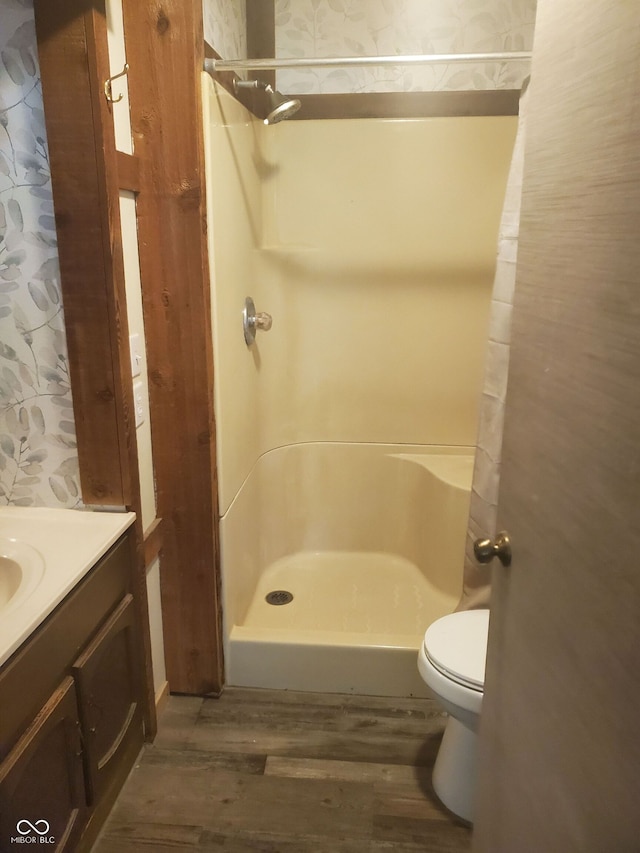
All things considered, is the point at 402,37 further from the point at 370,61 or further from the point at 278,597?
the point at 278,597

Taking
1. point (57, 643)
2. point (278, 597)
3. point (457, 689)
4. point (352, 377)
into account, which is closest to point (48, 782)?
point (57, 643)

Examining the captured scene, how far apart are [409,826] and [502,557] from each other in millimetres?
970

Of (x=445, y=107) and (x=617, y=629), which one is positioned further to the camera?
(x=445, y=107)

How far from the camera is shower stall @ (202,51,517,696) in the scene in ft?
7.38

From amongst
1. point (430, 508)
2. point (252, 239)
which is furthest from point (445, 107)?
point (430, 508)

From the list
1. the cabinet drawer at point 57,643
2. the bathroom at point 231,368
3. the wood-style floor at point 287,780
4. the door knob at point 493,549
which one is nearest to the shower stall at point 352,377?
the bathroom at point 231,368

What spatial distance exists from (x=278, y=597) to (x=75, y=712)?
3.92 ft

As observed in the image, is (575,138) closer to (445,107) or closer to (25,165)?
(25,165)

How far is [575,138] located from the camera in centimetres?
82

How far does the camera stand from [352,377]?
2.74 meters

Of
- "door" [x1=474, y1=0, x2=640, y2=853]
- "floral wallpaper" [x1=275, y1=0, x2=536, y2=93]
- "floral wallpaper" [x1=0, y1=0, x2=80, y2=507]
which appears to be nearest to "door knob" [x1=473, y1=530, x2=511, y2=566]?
"door" [x1=474, y1=0, x2=640, y2=853]

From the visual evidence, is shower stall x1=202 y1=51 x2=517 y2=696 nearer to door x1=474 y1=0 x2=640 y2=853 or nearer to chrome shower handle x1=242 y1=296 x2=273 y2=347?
chrome shower handle x1=242 y1=296 x2=273 y2=347

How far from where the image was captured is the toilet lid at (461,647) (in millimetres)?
1551

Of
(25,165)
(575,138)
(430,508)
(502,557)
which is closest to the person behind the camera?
(575,138)
